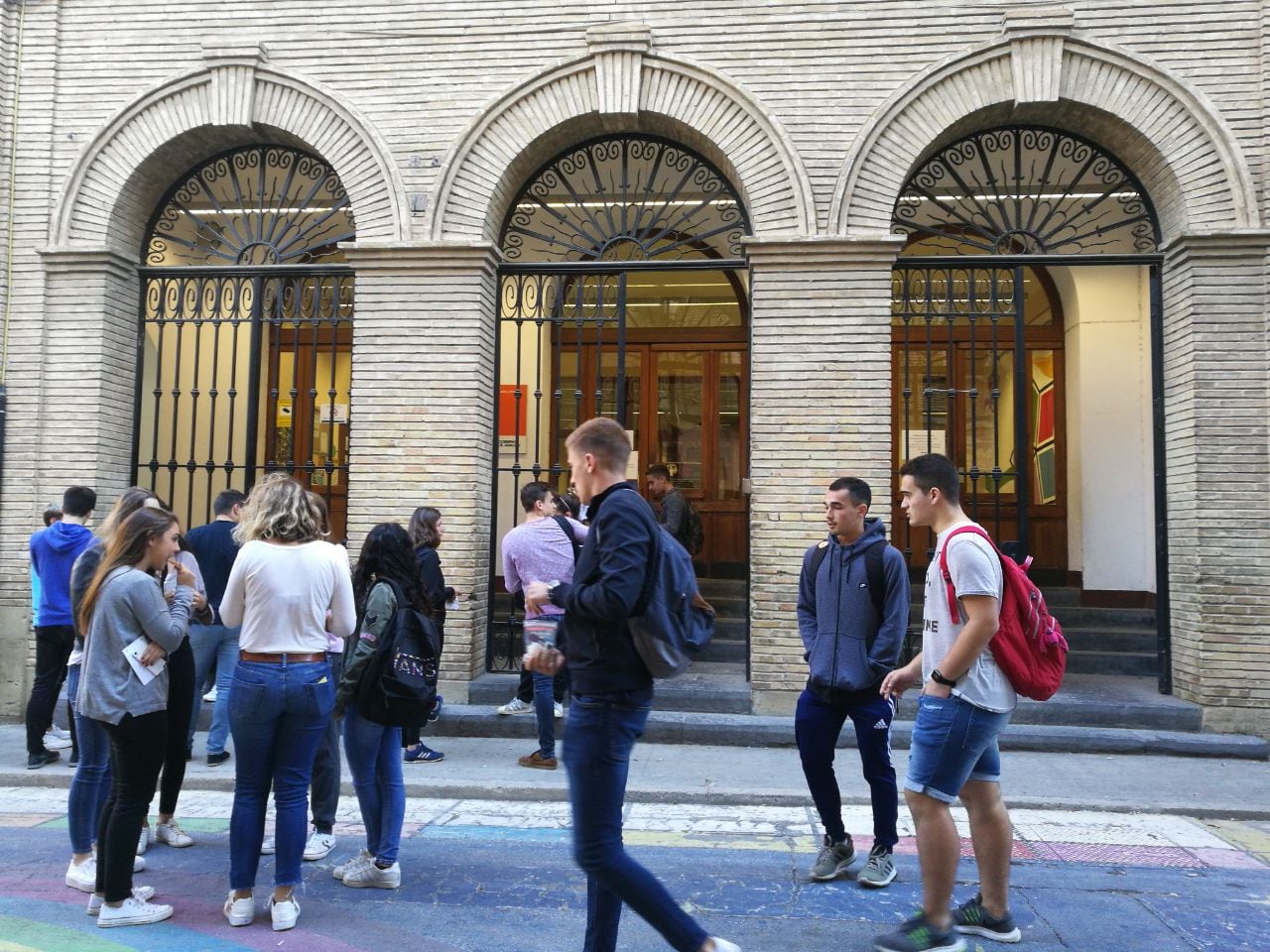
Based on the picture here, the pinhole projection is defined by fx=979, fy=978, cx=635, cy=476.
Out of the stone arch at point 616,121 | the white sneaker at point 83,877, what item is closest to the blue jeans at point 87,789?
the white sneaker at point 83,877

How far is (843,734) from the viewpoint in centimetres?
775

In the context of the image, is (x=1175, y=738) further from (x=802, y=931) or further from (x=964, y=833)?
(x=802, y=931)

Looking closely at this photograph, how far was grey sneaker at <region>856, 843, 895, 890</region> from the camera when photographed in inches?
187

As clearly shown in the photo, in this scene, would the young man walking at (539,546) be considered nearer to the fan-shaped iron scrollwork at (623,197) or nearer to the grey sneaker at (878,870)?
the grey sneaker at (878,870)

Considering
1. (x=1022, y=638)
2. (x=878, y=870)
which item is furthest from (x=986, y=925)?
(x=1022, y=638)

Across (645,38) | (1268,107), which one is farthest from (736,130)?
(1268,107)

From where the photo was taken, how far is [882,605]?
16.3 ft

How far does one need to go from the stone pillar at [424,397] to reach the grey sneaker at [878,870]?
14.6 ft

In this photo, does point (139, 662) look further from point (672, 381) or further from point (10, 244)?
point (672, 381)

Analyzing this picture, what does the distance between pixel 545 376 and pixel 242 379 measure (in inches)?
150

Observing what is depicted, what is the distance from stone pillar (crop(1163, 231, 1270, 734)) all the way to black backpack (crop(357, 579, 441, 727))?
6.39 meters

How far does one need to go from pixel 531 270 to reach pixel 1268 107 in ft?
20.8

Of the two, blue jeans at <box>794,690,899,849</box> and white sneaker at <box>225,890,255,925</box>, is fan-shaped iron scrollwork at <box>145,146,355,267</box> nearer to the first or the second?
white sneaker at <box>225,890,255,925</box>

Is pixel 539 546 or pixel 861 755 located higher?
pixel 539 546
